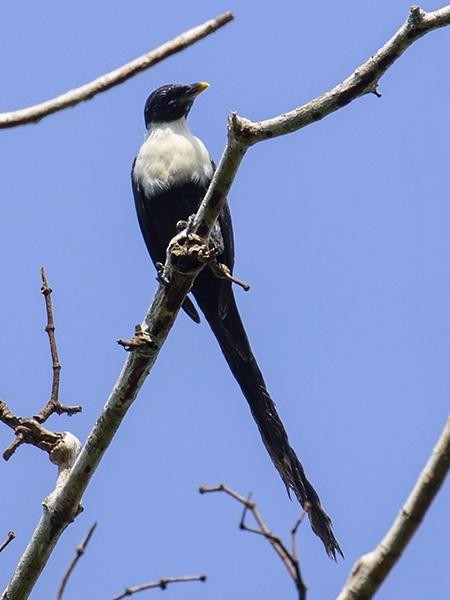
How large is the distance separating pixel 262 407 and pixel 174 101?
2.37 meters

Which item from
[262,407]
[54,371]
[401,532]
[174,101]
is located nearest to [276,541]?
[401,532]

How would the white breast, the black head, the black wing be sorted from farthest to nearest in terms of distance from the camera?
the black head < the black wing < the white breast

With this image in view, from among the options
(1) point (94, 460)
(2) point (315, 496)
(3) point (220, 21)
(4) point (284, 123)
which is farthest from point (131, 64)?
(2) point (315, 496)

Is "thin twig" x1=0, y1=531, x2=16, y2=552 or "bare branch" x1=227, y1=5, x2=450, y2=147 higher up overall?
"bare branch" x1=227, y1=5, x2=450, y2=147

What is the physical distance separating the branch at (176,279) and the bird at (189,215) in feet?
3.73

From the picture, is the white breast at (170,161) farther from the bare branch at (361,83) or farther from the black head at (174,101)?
the bare branch at (361,83)

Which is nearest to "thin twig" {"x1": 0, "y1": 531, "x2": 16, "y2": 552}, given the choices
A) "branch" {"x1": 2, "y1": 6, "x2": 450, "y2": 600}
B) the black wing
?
"branch" {"x1": 2, "y1": 6, "x2": 450, "y2": 600}

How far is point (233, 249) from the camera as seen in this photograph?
6391 mm

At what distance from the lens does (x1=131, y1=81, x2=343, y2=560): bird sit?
6008 millimetres

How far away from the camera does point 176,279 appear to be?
4.67 metres

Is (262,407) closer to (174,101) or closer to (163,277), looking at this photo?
(163,277)

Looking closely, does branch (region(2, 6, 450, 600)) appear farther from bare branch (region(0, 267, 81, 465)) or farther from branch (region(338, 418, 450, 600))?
branch (region(338, 418, 450, 600))

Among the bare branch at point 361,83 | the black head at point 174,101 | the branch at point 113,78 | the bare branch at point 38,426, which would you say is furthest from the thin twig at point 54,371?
the black head at point 174,101

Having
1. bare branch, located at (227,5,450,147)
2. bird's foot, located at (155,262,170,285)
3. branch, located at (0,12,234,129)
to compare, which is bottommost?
branch, located at (0,12,234,129)
